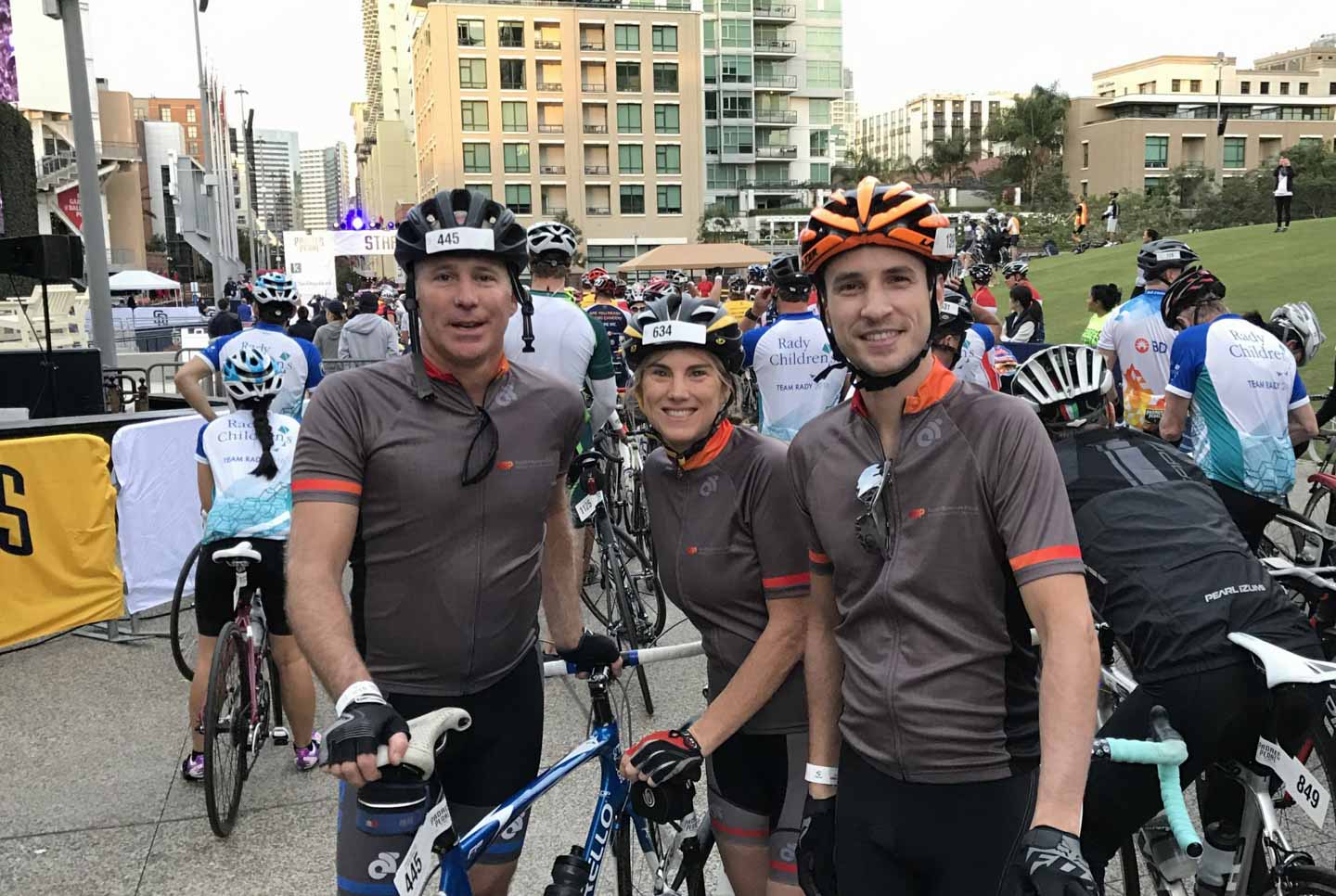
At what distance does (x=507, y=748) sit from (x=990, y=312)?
9.00m

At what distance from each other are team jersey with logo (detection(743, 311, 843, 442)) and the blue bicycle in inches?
164

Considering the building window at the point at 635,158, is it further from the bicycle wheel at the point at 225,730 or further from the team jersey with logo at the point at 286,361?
the bicycle wheel at the point at 225,730

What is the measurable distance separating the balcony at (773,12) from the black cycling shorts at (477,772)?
105 m

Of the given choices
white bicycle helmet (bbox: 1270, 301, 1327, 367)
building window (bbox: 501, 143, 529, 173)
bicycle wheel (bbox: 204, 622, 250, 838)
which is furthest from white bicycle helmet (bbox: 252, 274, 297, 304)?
building window (bbox: 501, 143, 529, 173)

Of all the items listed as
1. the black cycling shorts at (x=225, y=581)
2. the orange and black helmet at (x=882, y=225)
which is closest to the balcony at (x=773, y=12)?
the black cycling shorts at (x=225, y=581)

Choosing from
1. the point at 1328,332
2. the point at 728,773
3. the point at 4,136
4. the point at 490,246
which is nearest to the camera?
the point at 490,246

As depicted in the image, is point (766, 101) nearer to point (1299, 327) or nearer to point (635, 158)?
point (635, 158)

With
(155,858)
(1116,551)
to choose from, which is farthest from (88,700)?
(1116,551)

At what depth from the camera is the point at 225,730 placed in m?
4.66

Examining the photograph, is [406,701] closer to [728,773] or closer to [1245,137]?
[728,773]

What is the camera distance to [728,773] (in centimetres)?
283

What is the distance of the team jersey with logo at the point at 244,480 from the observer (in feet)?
16.0

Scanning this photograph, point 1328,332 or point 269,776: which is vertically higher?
point 1328,332

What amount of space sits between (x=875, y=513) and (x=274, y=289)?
7.07m
